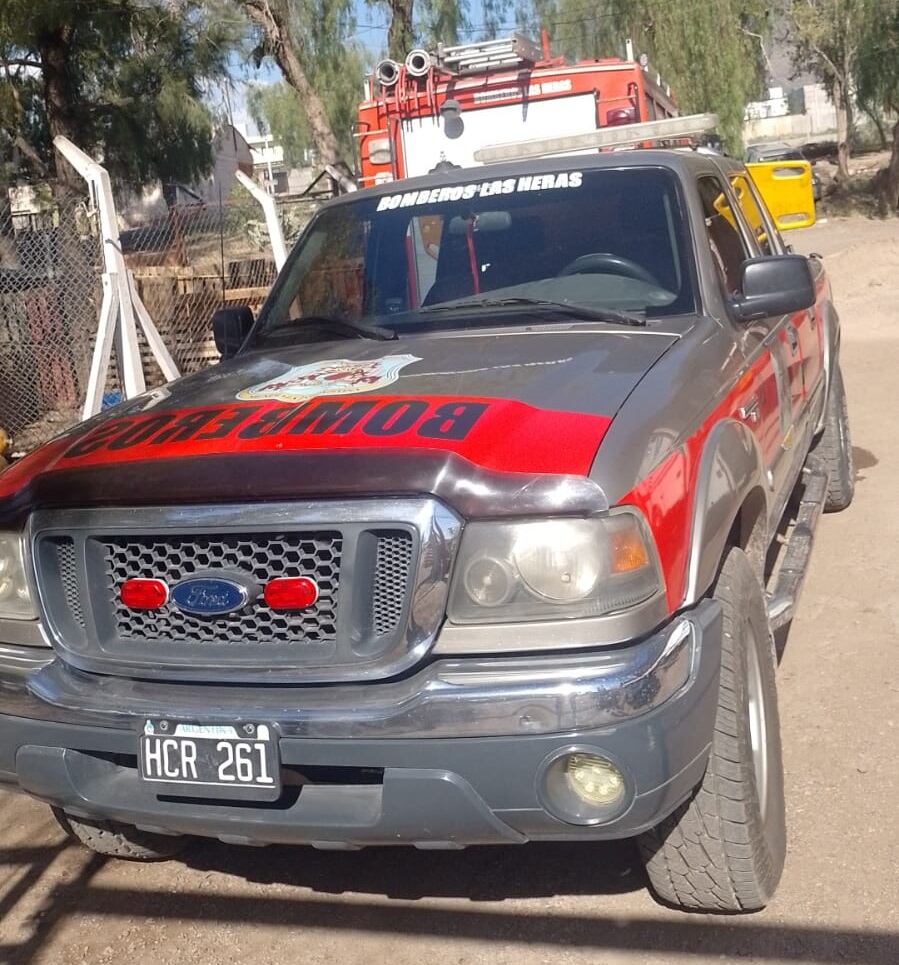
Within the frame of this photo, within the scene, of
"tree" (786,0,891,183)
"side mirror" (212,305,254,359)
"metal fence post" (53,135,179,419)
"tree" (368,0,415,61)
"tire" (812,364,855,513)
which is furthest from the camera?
"tree" (786,0,891,183)

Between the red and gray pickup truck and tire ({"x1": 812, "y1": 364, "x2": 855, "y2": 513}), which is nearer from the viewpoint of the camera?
the red and gray pickup truck

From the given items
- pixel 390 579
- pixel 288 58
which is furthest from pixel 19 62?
pixel 390 579

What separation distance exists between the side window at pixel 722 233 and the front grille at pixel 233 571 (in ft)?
6.20

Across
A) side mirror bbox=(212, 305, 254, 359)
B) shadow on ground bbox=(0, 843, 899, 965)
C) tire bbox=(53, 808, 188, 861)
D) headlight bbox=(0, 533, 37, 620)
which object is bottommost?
shadow on ground bbox=(0, 843, 899, 965)

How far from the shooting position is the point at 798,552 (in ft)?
14.6

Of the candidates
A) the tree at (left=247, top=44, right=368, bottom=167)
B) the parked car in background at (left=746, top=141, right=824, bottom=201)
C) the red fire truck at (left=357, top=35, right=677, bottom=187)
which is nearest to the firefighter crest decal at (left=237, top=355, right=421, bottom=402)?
the red fire truck at (left=357, top=35, right=677, bottom=187)

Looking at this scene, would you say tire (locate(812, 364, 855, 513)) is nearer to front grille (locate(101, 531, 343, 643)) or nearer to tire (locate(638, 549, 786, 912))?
tire (locate(638, 549, 786, 912))

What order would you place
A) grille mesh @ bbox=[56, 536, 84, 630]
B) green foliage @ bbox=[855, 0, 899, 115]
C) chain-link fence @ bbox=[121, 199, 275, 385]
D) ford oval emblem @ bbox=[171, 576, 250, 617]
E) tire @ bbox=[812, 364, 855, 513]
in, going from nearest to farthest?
ford oval emblem @ bbox=[171, 576, 250, 617]
grille mesh @ bbox=[56, 536, 84, 630]
tire @ bbox=[812, 364, 855, 513]
chain-link fence @ bbox=[121, 199, 275, 385]
green foliage @ bbox=[855, 0, 899, 115]

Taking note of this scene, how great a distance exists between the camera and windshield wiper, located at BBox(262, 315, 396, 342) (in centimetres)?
385

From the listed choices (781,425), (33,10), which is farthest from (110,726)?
(33,10)

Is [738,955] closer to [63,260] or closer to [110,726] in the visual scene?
[110,726]

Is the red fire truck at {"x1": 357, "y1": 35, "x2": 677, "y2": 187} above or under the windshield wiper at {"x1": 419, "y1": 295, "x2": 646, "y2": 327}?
above

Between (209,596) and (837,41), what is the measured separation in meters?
34.2

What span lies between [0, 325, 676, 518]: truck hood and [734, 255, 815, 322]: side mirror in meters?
0.47
